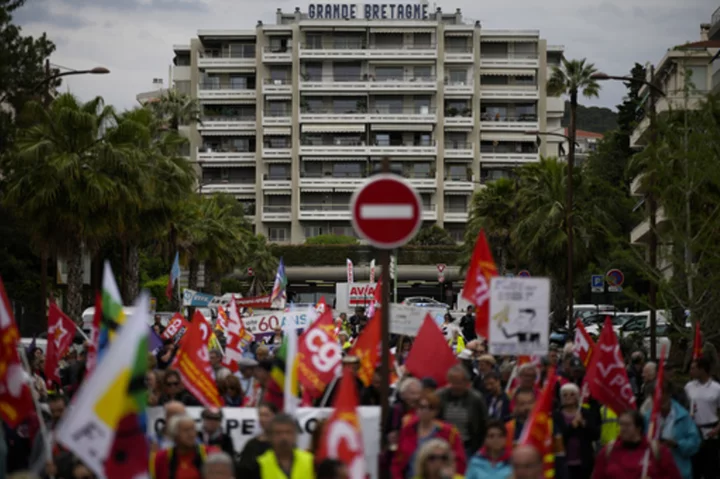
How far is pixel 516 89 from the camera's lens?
4387 inches

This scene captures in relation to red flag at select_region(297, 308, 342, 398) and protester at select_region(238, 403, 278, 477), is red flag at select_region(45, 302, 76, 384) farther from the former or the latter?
protester at select_region(238, 403, 278, 477)

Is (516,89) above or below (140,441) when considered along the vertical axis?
above

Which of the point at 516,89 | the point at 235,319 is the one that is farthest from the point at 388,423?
the point at 516,89

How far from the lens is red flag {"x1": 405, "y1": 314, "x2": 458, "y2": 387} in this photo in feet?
44.2

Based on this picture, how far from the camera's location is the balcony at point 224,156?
110m

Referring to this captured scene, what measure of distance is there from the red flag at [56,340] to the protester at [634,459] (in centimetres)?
956

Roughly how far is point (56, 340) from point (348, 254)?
80326mm

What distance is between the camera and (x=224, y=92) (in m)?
111

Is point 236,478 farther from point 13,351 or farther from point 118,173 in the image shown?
point 118,173

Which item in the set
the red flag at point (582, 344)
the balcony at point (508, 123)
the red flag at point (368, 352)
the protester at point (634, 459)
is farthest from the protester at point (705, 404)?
the balcony at point (508, 123)

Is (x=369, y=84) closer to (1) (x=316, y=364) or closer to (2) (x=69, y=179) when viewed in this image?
(2) (x=69, y=179)

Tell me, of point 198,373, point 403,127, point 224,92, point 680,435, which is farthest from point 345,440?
point 224,92

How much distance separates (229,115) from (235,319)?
9098 cm

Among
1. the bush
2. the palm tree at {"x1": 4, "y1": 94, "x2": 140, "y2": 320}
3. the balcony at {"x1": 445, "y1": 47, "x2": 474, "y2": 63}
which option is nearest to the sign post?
the palm tree at {"x1": 4, "y1": 94, "x2": 140, "y2": 320}
